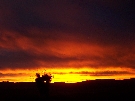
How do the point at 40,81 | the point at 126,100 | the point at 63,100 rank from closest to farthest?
the point at 126,100
the point at 63,100
the point at 40,81

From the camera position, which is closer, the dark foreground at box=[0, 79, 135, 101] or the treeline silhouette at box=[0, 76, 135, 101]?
the dark foreground at box=[0, 79, 135, 101]

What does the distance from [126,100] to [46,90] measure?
16530mm

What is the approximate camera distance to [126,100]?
6400 cm

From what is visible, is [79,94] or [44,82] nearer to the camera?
[44,82]

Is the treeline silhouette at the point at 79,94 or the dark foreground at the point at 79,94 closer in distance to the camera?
the dark foreground at the point at 79,94

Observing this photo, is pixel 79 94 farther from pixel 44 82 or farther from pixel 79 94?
pixel 44 82

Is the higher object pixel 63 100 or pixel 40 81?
pixel 40 81

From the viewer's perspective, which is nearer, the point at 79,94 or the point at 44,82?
the point at 44,82

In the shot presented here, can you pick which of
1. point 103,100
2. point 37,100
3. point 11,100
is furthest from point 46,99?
point 103,100

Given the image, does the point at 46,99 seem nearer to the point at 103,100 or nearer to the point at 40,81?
the point at 40,81

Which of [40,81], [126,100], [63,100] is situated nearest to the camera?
[126,100]

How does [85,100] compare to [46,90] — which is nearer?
[85,100]

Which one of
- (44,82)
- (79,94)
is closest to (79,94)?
(79,94)

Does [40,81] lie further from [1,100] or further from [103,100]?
[103,100]
